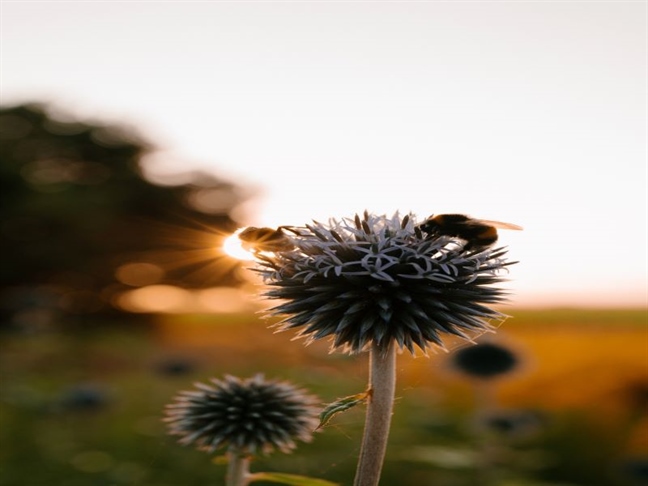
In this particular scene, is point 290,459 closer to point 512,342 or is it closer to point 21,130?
point 512,342

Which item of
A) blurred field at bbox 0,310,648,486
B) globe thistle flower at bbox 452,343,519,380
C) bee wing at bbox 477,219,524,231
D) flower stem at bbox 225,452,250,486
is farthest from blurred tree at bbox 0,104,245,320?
bee wing at bbox 477,219,524,231

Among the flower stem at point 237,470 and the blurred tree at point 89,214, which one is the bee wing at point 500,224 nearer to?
the flower stem at point 237,470

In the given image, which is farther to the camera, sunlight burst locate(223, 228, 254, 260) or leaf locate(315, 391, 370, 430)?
sunlight burst locate(223, 228, 254, 260)

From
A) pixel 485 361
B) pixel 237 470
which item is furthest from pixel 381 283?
pixel 485 361

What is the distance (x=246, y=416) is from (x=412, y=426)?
20.1 ft

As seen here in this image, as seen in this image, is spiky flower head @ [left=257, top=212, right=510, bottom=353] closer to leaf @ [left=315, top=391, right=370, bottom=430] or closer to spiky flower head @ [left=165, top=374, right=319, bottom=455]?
leaf @ [left=315, top=391, right=370, bottom=430]

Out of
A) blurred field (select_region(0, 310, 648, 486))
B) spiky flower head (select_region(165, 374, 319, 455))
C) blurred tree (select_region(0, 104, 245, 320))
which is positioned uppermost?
blurred tree (select_region(0, 104, 245, 320))

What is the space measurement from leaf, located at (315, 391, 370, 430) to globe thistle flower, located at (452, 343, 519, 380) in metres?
5.15

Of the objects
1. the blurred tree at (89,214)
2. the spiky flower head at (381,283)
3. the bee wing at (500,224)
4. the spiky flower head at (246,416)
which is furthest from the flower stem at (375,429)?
the blurred tree at (89,214)

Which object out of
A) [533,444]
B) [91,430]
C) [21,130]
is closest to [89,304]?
[21,130]

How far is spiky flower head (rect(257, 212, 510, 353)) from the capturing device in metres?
1.88

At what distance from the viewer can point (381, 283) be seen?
6.34 ft

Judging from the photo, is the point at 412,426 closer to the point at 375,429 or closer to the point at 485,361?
the point at 485,361

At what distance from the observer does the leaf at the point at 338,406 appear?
60.6 inches
